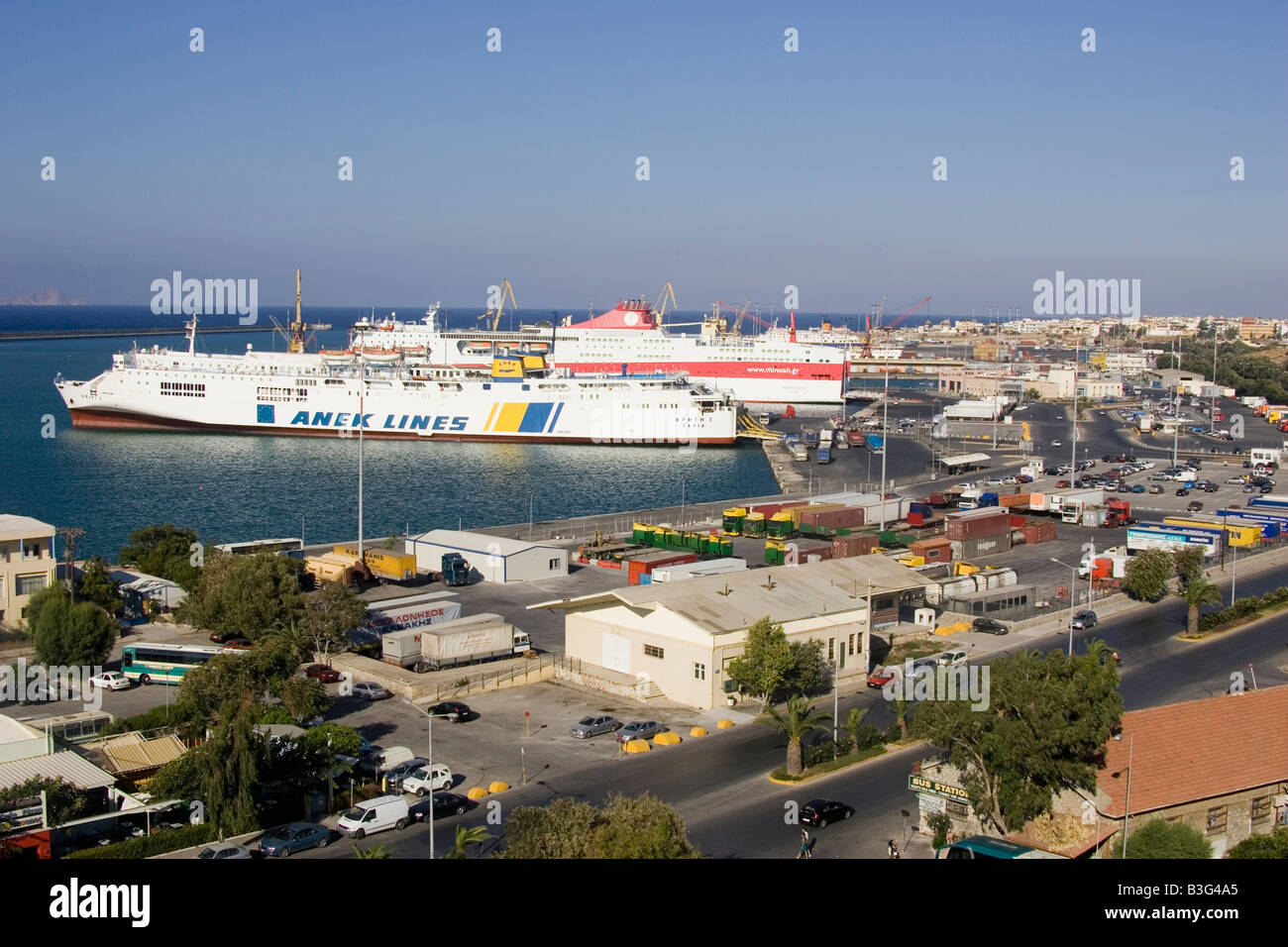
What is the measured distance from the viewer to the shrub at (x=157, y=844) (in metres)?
9.52

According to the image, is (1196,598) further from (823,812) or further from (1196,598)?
(823,812)

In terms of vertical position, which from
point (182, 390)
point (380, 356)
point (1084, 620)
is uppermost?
point (380, 356)

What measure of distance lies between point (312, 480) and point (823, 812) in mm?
30008

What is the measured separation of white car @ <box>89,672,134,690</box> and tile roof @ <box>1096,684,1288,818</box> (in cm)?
1235

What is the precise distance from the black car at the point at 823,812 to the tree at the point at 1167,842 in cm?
243

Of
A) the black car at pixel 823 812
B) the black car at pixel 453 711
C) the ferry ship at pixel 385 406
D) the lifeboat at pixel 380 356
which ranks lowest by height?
the black car at pixel 453 711

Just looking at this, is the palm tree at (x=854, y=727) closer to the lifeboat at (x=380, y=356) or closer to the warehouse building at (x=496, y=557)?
the warehouse building at (x=496, y=557)

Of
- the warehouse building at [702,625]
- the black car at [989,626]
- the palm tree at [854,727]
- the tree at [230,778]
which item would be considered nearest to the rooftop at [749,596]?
the warehouse building at [702,625]

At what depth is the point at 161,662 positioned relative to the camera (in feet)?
52.3

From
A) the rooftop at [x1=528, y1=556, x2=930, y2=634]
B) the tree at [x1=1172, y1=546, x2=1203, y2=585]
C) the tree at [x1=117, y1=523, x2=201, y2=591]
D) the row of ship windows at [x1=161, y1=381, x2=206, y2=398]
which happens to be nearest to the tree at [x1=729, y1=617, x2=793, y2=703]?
the rooftop at [x1=528, y1=556, x2=930, y2=634]

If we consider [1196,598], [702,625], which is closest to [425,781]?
[702,625]

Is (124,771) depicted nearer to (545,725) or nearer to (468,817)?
(468,817)

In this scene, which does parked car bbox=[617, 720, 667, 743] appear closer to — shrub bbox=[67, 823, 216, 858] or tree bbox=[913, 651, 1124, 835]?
tree bbox=[913, 651, 1124, 835]

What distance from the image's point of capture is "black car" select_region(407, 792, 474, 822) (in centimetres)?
1088
